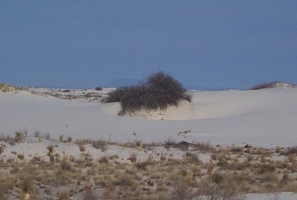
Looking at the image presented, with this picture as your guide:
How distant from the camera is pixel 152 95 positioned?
37.1 metres

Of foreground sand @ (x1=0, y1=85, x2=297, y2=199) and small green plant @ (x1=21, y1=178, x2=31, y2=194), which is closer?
small green plant @ (x1=21, y1=178, x2=31, y2=194)

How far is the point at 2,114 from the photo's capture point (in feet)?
114

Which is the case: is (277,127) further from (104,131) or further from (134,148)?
(134,148)

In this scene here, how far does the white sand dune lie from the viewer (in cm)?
3036

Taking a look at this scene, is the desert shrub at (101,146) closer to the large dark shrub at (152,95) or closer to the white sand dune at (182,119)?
the white sand dune at (182,119)

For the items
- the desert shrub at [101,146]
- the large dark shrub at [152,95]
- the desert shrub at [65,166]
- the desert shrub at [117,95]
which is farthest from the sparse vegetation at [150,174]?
the desert shrub at [117,95]

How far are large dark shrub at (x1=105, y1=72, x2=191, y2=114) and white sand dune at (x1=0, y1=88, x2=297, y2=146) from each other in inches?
20.8

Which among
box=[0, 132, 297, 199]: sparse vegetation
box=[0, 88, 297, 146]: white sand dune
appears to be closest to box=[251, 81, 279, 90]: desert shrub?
box=[0, 88, 297, 146]: white sand dune

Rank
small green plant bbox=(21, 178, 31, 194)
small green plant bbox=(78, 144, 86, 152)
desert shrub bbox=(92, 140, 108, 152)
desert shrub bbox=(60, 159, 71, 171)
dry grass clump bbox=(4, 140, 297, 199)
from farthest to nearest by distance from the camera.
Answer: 1. desert shrub bbox=(92, 140, 108, 152)
2. small green plant bbox=(78, 144, 86, 152)
3. desert shrub bbox=(60, 159, 71, 171)
4. dry grass clump bbox=(4, 140, 297, 199)
5. small green plant bbox=(21, 178, 31, 194)

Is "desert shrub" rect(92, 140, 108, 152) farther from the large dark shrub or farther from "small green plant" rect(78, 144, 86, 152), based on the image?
the large dark shrub

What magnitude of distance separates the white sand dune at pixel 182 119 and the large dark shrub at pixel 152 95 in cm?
53

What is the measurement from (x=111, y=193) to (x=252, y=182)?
172 inches

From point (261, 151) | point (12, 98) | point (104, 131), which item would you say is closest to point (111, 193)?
point (261, 151)

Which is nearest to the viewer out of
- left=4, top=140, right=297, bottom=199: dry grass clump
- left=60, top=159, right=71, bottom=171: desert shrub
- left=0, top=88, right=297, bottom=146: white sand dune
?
left=4, top=140, right=297, bottom=199: dry grass clump
